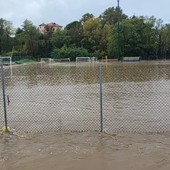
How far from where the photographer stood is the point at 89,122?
11.1 metres

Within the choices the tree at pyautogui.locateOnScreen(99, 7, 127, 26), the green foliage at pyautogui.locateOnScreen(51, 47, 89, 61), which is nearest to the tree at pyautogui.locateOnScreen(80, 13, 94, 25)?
the tree at pyautogui.locateOnScreen(99, 7, 127, 26)

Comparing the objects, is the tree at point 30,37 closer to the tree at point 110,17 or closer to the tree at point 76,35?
the tree at point 76,35

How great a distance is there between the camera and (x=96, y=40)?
10962 cm

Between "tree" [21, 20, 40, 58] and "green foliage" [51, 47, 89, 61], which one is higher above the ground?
"tree" [21, 20, 40, 58]

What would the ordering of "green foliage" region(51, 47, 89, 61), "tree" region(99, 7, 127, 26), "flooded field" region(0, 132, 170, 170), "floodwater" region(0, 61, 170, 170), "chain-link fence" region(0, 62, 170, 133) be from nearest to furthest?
"flooded field" region(0, 132, 170, 170)
"floodwater" region(0, 61, 170, 170)
"chain-link fence" region(0, 62, 170, 133)
"green foliage" region(51, 47, 89, 61)
"tree" region(99, 7, 127, 26)

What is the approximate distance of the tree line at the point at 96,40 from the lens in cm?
9638

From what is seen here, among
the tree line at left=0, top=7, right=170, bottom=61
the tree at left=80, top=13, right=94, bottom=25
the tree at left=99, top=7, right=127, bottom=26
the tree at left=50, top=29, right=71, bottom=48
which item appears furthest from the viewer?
the tree at left=80, top=13, right=94, bottom=25

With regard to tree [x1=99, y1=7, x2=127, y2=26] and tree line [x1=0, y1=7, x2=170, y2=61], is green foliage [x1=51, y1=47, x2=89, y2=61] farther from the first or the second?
tree [x1=99, y1=7, x2=127, y2=26]

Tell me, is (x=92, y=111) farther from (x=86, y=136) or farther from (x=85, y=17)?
(x=85, y=17)

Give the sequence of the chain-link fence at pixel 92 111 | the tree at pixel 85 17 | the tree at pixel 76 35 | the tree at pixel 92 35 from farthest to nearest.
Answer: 1. the tree at pixel 85 17
2. the tree at pixel 76 35
3. the tree at pixel 92 35
4. the chain-link fence at pixel 92 111

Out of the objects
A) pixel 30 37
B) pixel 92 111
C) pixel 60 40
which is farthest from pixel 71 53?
pixel 92 111

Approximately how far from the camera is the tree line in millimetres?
96375

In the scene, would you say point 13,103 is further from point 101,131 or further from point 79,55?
point 79,55

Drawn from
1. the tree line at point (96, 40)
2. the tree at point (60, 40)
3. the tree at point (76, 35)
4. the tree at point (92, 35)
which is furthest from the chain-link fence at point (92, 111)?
the tree at point (76, 35)
